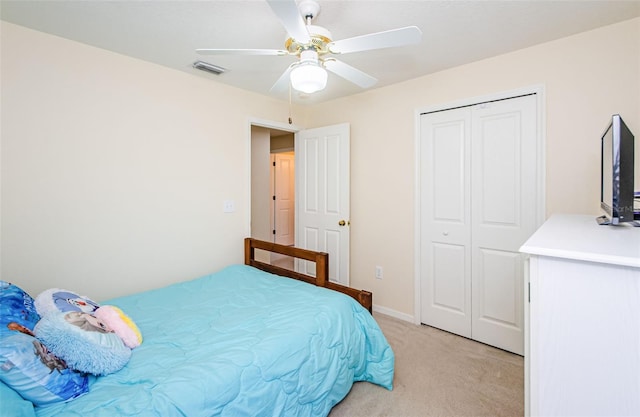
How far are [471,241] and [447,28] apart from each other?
1.64 meters

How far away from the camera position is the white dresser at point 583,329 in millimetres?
791

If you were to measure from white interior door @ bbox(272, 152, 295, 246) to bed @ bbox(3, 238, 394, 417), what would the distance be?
3.80 meters

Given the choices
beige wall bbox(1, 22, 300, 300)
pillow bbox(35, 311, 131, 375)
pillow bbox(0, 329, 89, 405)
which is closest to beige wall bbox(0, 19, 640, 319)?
beige wall bbox(1, 22, 300, 300)

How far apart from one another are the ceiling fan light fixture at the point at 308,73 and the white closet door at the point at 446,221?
1.53m

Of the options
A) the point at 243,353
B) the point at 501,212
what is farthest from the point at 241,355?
the point at 501,212

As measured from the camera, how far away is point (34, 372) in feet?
3.12

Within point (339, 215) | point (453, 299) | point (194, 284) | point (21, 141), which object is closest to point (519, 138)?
point (453, 299)

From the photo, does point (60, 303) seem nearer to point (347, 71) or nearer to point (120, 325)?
point (120, 325)

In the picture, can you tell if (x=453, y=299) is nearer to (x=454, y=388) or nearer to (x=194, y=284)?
(x=454, y=388)

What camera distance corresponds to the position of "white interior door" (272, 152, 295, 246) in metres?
6.04

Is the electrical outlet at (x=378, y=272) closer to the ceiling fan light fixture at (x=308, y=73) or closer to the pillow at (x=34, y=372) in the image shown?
the ceiling fan light fixture at (x=308, y=73)

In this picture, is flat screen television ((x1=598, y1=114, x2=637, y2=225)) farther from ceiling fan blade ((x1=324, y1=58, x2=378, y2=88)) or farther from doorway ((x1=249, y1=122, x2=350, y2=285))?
doorway ((x1=249, y1=122, x2=350, y2=285))

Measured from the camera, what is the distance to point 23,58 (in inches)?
73.5

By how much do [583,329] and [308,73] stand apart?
1.46 metres
